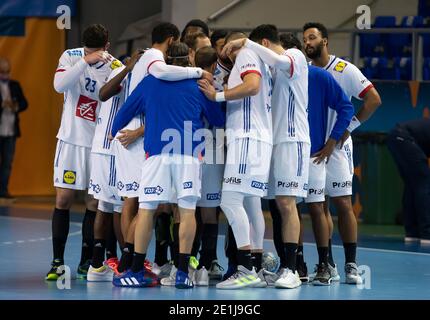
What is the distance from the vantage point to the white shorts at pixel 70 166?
1184 cm

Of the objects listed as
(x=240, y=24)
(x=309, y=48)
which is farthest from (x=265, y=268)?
(x=240, y=24)

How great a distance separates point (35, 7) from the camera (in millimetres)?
21625

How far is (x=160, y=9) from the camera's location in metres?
22.2

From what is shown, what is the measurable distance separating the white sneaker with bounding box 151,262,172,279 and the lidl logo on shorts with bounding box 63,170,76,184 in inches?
45.8

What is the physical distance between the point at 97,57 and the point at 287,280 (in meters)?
2.80

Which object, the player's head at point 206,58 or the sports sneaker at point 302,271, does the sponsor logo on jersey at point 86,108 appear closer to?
the player's head at point 206,58

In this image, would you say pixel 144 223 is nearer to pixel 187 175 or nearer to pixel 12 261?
pixel 187 175

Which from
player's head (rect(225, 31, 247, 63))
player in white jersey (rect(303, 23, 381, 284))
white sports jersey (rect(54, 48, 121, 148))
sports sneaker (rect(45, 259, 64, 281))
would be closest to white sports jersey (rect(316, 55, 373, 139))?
player in white jersey (rect(303, 23, 381, 284))

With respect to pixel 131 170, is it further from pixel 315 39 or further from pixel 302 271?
pixel 315 39

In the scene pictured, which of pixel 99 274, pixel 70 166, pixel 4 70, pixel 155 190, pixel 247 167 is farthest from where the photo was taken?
pixel 4 70

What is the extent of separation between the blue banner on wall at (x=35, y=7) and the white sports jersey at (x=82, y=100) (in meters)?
9.87

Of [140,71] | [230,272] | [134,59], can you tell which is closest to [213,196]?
[230,272]

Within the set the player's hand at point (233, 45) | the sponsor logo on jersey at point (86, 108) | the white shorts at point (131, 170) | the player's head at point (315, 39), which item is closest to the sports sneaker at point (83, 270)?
the white shorts at point (131, 170)

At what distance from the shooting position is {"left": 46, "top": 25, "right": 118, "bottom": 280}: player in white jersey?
38.7 ft
